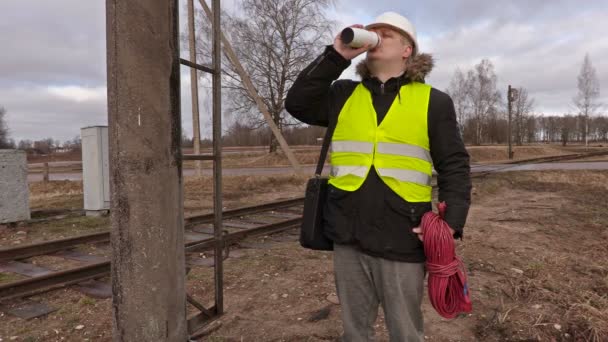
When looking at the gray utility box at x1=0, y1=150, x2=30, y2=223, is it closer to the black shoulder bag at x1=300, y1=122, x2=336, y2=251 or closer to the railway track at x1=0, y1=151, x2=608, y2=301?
the railway track at x1=0, y1=151, x2=608, y2=301

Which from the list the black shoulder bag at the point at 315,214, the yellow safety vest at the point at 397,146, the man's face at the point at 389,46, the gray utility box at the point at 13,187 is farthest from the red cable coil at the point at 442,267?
the gray utility box at the point at 13,187

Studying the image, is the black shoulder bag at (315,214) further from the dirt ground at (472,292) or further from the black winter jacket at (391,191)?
the dirt ground at (472,292)

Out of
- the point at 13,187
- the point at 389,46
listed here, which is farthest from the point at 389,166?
the point at 13,187

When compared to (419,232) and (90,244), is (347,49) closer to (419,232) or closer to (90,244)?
(419,232)

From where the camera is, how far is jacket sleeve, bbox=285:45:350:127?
2.12m

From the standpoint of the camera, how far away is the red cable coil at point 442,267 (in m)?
1.96

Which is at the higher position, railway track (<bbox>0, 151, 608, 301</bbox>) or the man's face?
the man's face

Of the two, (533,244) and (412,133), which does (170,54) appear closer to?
(412,133)

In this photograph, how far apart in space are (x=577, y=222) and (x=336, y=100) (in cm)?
762

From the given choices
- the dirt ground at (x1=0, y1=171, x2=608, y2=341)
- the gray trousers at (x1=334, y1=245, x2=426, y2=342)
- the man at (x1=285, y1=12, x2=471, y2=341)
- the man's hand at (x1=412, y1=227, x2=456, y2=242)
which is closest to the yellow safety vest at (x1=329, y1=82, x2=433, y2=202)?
the man at (x1=285, y1=12, x2=471, y2=341)

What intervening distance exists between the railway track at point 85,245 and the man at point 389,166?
1.39 metres

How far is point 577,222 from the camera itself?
8.03 meters

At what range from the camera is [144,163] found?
198 centimetres

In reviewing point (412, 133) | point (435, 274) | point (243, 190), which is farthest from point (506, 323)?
point (243, 190)
